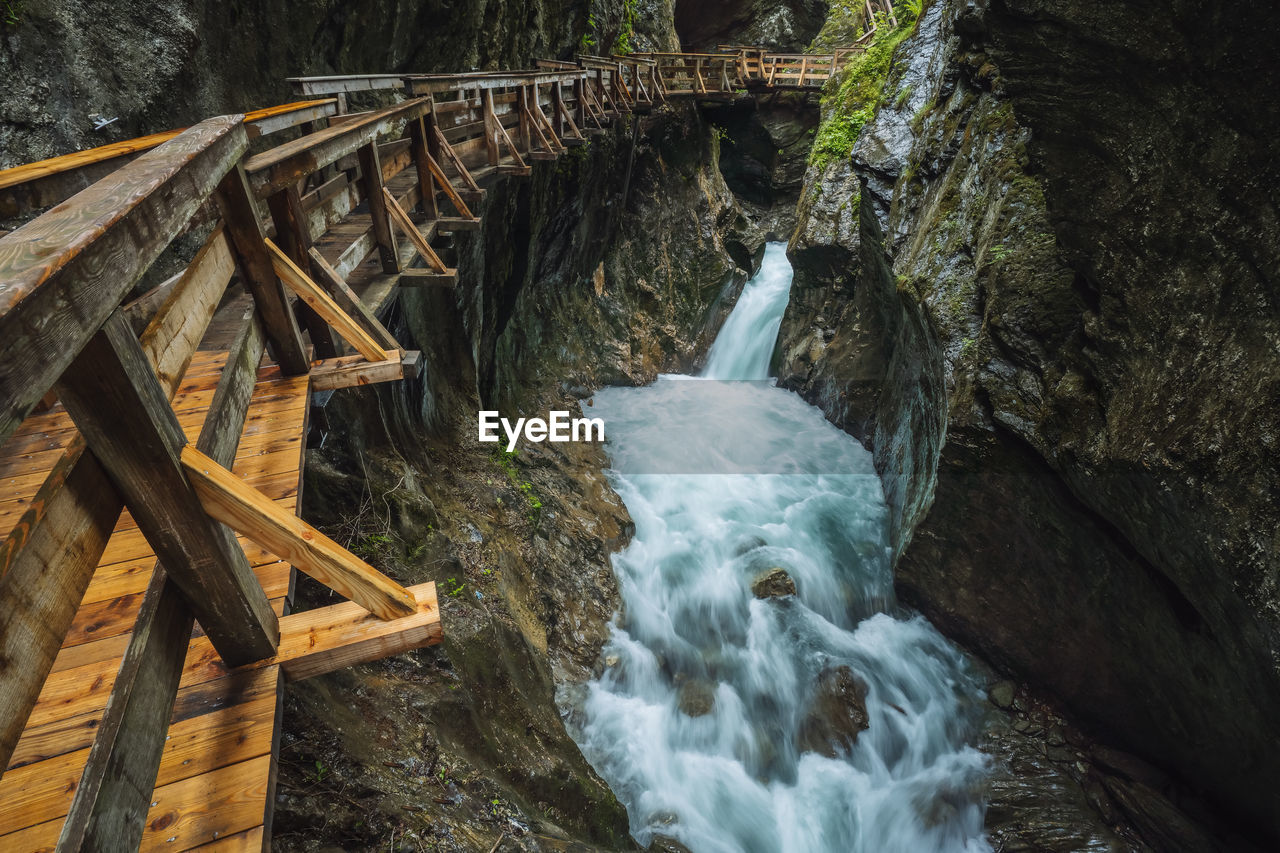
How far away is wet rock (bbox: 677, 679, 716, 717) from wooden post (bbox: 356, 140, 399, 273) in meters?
6.19

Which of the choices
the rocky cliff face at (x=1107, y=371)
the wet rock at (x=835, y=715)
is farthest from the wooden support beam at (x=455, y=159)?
the wet rock at (x=835, y=715)

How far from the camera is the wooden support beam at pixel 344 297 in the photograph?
11.7 ft

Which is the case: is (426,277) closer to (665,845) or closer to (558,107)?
(665,845)

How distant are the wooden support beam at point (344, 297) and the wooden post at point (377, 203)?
1.17m

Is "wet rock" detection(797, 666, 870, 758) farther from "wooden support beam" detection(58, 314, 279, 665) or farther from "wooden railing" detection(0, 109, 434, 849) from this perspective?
"wooden support beam" detection(58, 314, 279, 665)

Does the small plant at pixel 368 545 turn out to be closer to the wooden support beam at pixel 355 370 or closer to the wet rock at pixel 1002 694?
the wooden support beam at pixel 355 370

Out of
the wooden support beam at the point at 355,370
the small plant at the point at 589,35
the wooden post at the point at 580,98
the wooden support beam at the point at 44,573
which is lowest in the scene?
the wooden support beam at the point at 355,370

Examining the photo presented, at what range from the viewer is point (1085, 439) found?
600 centimetres

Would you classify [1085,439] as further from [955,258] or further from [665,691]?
[665,691]

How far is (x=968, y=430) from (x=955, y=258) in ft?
7.99

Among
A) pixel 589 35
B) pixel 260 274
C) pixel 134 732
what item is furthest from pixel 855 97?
pixel 134 732

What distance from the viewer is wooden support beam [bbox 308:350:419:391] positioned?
358cm

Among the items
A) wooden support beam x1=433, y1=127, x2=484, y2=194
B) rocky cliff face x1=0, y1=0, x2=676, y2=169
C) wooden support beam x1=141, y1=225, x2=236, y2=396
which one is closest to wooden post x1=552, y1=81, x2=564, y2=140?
rocky cliff face x1=0, y1=0, x2=676, y2=169

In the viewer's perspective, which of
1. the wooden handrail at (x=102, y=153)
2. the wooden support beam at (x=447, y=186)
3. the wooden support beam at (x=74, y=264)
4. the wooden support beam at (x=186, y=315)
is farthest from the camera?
the wooden support beam at (x=447, y=186)
